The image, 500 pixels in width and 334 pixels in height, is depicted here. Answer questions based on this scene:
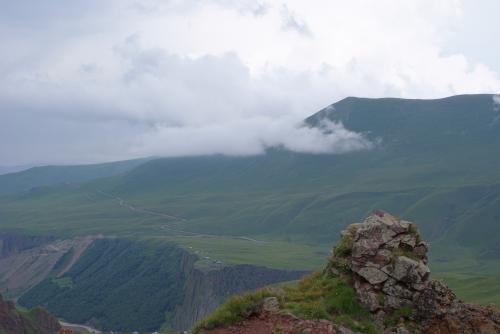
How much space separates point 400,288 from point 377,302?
985mm

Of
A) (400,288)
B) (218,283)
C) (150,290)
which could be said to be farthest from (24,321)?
(400,288)

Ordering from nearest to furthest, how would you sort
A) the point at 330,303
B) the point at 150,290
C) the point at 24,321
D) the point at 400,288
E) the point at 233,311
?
the point at 233,311 → the point at 330,303 → the point at 400,288 → the point at 24,321 → the point at 150,290

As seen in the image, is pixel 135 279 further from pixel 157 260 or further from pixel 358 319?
pixel 358 319

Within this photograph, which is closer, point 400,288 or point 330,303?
point 330,303

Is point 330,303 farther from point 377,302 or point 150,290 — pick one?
point 150,290

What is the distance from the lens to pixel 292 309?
19656mm

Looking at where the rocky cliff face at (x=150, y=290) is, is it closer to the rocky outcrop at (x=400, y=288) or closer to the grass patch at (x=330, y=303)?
the grass patch at (x=330, y=303)

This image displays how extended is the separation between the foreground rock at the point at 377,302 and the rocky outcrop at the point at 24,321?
7546 cm

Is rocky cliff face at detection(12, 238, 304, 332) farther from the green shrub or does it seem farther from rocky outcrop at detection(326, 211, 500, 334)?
rocky outcrop at detection(326, 211, 500, 334)

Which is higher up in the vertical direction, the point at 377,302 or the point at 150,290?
the point at 377,302

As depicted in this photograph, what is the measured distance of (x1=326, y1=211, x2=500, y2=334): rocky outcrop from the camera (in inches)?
792

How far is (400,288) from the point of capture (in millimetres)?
20562

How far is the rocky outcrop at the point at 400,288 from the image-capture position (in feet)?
66.0

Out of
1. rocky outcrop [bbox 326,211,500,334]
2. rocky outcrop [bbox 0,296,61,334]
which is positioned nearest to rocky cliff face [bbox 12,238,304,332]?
rocky outcrop [bbox 0,296,61,334]
